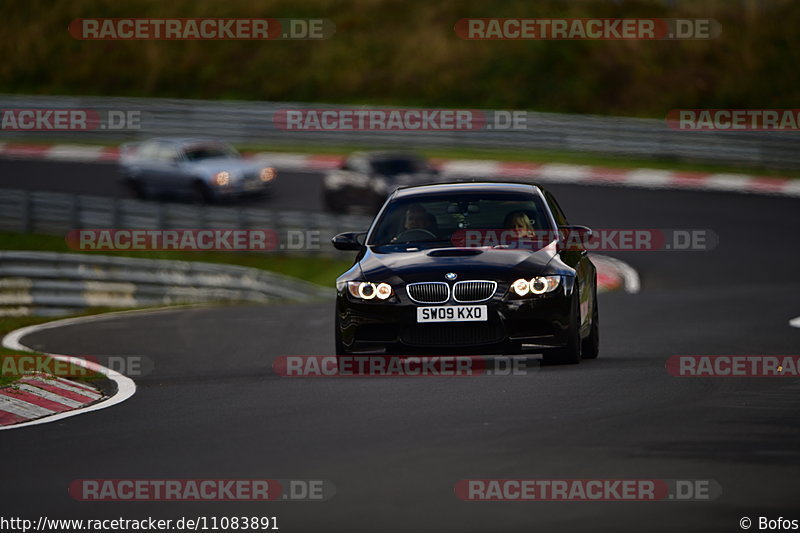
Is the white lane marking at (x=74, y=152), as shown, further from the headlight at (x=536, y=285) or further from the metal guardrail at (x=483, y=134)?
the headlight at (x=536, y=285)

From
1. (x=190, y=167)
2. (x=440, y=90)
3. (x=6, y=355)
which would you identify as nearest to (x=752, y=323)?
(x=6, y=355)

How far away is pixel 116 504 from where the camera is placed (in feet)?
22.9

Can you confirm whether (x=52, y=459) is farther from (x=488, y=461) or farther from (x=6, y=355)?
(x=6, y=355)

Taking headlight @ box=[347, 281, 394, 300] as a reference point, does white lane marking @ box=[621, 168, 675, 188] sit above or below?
above

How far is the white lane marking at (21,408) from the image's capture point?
33.4 ft

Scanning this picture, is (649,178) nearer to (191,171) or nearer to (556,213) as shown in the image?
(191,171)

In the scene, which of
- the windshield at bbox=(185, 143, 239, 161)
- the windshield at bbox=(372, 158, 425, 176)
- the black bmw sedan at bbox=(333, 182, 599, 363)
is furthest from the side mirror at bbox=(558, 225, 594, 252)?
the windshield at bbox=(185, 143, 239, 161)

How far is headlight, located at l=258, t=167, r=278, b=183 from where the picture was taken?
3341 cm

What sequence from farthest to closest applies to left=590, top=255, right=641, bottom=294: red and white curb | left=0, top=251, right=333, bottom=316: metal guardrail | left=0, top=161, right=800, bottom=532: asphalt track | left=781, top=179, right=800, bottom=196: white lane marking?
1. left=781, top=179, right=800, bottom=196: white lane marking
2. left=590, top=255, right=641, bottom=294: red and white curb
3. left=0, top=251, right=333, bottom=316: metal guardrail
4. left=0, top=161, right=800, bottom=532: asphalt track

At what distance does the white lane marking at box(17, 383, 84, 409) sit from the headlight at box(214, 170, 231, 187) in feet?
72.1

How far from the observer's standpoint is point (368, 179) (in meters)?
31.3

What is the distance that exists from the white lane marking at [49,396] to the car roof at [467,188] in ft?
10.8

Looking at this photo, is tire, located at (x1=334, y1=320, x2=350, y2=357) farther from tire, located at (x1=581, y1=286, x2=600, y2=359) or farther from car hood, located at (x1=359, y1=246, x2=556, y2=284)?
tire, located at (x1=581, y1=286, x2=600, y2=359)

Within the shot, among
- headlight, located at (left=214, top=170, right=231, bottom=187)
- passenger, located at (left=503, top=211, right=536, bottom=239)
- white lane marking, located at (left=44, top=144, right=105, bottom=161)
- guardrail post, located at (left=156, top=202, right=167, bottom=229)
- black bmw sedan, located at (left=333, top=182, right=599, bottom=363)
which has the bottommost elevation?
black bmw sedan, located at (left=333, top=182, right=599, bottom=363)
